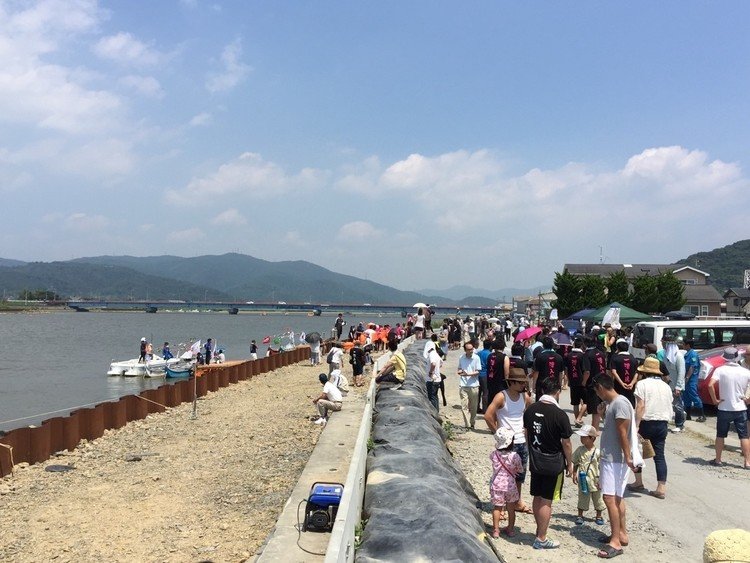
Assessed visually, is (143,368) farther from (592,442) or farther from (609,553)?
(609,553)

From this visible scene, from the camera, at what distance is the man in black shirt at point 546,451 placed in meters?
6.06

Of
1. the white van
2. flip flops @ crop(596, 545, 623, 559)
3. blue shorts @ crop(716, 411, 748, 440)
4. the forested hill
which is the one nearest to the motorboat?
the white van

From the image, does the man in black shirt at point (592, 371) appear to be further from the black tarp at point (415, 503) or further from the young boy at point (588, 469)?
the young boy at point (588, 469)

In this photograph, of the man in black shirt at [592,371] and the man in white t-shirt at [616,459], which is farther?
the man in black shirt at [592,371]

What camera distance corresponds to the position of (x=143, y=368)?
3719 centimetres

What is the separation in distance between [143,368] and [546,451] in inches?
1379

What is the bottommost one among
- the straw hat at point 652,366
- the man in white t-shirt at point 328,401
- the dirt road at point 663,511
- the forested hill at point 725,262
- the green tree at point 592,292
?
the dirt road at point 663,511

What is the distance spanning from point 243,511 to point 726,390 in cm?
743

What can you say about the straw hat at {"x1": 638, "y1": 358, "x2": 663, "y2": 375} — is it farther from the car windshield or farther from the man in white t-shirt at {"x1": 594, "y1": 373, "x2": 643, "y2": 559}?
the car windshield

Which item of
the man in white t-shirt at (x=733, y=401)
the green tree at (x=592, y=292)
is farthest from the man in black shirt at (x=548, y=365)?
the green tree at (x=592, y=292)

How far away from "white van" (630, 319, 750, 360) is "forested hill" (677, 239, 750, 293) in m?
134

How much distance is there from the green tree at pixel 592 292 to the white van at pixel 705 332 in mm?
33949

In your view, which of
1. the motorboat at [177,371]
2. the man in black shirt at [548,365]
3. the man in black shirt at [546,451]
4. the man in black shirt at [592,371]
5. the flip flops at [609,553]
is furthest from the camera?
the motorboat at [177,371]

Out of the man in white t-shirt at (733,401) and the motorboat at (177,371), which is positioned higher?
the man in white t-shirt at (733,401)
